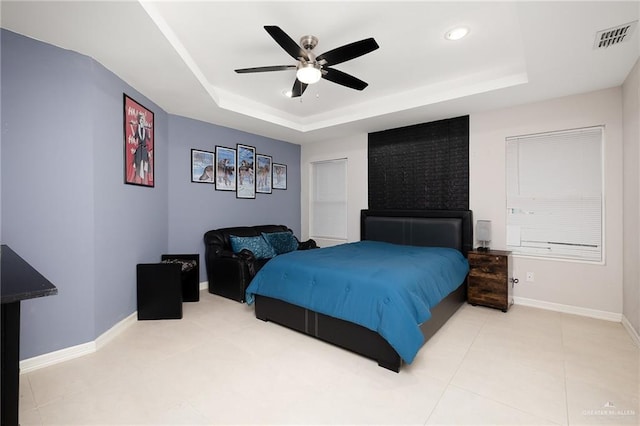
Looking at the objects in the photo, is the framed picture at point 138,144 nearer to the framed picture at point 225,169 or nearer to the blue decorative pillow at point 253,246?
the framed picture at point 225,169

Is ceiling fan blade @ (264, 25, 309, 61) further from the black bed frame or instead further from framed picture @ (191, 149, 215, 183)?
framed picture @ (191, 149, 215, 183)

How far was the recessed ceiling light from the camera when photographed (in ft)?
8.06

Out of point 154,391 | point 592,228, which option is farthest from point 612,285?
point 154,391

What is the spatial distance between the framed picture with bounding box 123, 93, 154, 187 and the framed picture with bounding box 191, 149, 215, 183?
2.57 feet

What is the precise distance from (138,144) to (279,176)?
2791 mm

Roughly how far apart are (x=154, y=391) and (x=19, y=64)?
264 cm

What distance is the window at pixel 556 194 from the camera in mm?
3309

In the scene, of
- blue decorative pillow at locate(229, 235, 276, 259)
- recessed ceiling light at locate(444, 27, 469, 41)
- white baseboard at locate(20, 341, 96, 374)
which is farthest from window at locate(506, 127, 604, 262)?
white baseboard at locate(20, 341, 96, 374)

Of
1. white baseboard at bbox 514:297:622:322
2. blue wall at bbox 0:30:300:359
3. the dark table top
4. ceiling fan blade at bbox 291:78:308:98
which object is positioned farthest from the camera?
white baseboard at bbox 514:297:622:322

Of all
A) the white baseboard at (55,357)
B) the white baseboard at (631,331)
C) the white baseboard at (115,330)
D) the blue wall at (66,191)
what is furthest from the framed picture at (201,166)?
the white baseboard at (631,331)

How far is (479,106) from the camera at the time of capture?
3771 mm

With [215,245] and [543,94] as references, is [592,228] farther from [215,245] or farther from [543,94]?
[215,245]

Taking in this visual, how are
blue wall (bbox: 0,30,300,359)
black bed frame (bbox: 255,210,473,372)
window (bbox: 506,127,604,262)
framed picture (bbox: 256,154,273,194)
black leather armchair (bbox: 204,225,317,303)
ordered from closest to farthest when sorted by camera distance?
blue wall (bbox: 0,30,300,359) → black bed frame (bbox: 255,210,473,372) → window (bbox: 506,127,604,262) → black leather armchair (bbox: 204,225,317,303) → framed picture (bbox: 256,154,273,194)

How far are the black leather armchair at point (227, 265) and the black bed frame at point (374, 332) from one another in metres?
0.71
